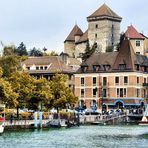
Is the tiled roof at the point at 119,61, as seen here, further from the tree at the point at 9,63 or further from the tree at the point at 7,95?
the tree at the point at 7,95

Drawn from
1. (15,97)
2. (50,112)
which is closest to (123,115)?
(50,112)

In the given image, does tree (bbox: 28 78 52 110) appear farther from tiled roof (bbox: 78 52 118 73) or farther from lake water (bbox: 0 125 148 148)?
tiled roof (bbox: 78 52 118 73)

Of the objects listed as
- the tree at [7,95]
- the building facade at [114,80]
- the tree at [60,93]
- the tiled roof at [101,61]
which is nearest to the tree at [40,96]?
the tree at [60,93]

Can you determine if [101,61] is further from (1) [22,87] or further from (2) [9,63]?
(1) [22,87]

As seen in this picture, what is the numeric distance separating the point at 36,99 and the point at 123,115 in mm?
27873

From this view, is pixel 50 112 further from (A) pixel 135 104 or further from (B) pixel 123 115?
(A) pixel 135 104

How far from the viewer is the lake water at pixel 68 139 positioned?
7506 centimetres

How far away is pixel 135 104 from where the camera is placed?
514 ft

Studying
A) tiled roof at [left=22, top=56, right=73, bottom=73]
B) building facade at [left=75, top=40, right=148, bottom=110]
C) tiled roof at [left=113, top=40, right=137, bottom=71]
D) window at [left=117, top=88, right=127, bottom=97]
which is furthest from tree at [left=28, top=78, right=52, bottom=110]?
tiled roof at [left=22, top=56, right=73, bottom=73]

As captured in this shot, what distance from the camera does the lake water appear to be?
75062mm

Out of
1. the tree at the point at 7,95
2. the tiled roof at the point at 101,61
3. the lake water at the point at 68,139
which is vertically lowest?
the lake water at the point at 68,139

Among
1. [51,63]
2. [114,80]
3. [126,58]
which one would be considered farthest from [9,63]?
[126,58]

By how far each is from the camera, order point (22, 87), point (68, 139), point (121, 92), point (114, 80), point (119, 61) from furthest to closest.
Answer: point (119, 61) → point (114, 80) → point (121, 92) → point (22, 87) → point (68, 139)

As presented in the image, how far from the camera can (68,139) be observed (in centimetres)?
8375
